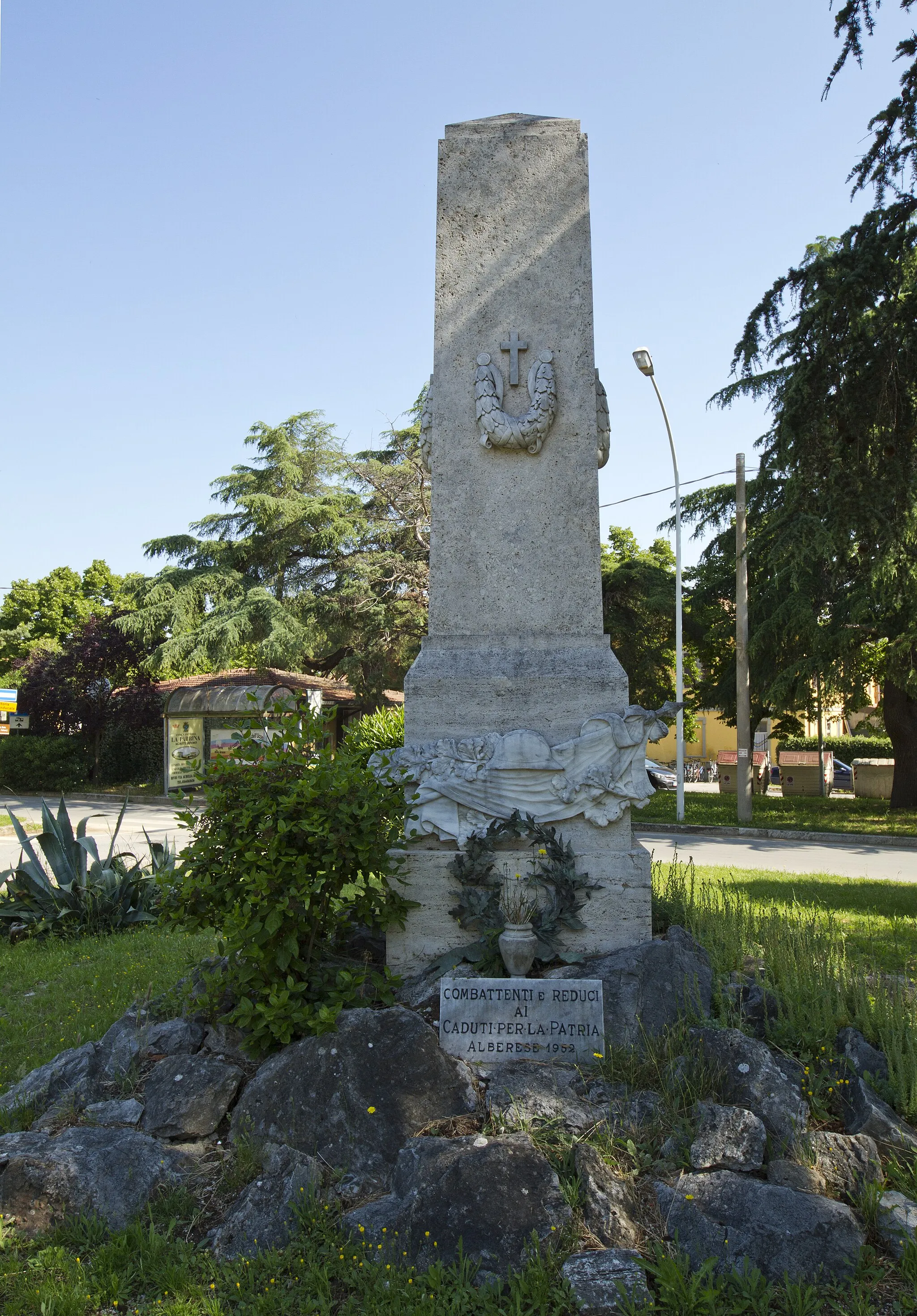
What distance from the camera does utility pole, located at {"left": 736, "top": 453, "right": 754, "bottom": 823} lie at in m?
17.2

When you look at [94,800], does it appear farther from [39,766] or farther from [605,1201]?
[605,1201]

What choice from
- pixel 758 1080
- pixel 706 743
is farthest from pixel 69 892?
pixel 706 743

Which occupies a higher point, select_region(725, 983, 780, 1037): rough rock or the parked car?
select_region(725, 983, 780, 1037): rough rock

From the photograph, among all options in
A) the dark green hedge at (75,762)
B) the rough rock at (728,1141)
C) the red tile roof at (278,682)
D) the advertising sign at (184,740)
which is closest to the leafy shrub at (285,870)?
the rough rock at (728,1141)

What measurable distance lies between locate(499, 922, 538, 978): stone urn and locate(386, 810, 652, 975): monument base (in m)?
0.43

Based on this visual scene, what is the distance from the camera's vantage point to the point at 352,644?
82.1 feet

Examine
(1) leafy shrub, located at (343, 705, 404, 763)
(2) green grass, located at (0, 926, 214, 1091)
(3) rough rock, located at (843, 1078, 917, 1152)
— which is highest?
(1) leafy shrub, located at (343, 705, 404, 763)

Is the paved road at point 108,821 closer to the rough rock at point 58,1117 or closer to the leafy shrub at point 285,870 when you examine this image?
the rough rock at point 58,1117

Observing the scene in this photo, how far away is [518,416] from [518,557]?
0.82m

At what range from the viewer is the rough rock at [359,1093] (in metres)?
3.53

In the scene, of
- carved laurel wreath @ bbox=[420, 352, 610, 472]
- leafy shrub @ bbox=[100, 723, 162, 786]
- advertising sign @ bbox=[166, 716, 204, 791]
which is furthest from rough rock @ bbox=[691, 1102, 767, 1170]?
leafy shrub @ bbox=[100, 723, 162, 786]

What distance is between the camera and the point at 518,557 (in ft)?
17.9

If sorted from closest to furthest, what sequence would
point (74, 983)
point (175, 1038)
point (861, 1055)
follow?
point (861, 1055) → point (175, 1038) → point (74, 983)

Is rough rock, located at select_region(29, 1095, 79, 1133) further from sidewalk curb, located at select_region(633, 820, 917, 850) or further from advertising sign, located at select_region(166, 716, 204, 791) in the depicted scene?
advertising sign, located at select_region(166, 716, 204, 791)
